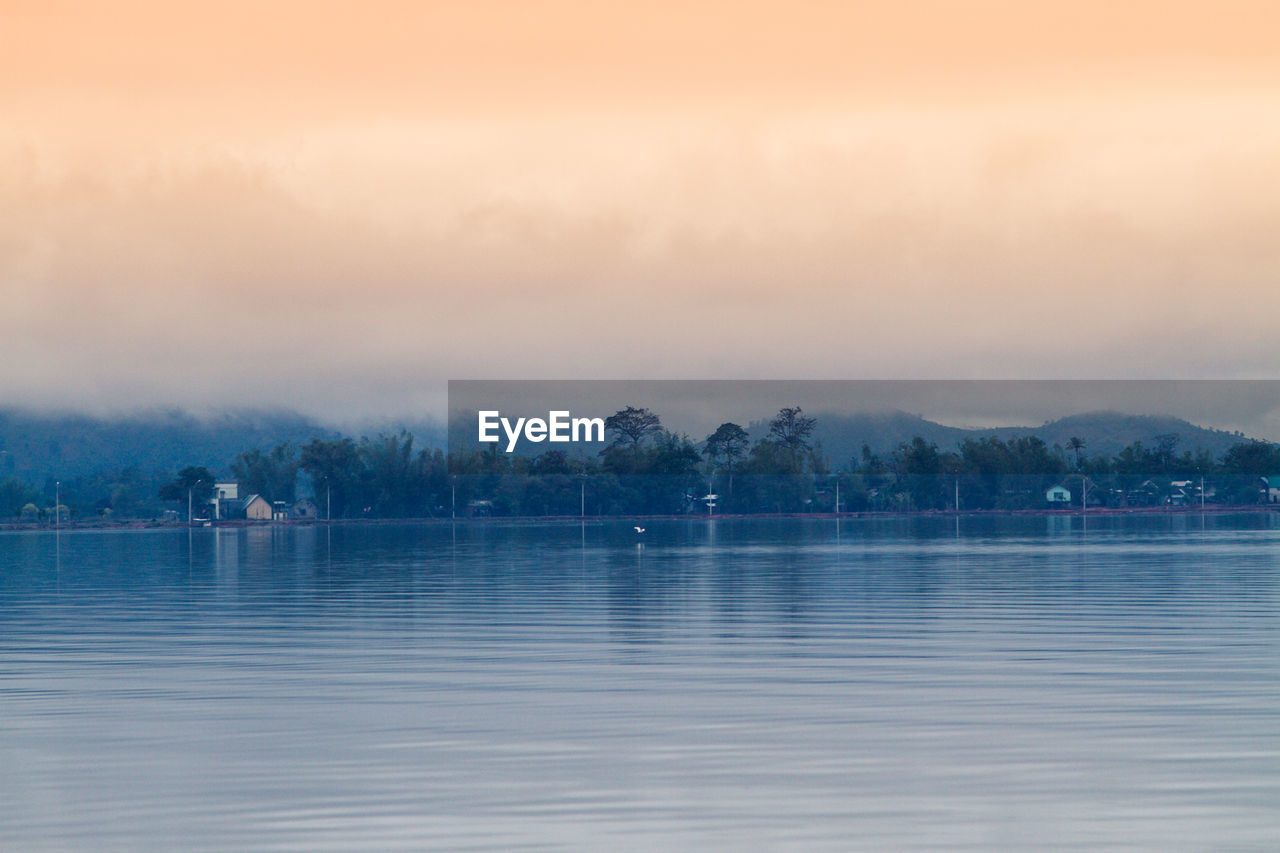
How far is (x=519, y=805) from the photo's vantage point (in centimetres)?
1379

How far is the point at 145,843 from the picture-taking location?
12.6 m

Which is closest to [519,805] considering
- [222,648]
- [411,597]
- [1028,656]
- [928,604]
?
[1028,656]

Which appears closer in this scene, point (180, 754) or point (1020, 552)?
point (180, 754)

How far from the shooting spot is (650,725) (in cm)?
1778

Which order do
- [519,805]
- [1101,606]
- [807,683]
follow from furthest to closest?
[1101,606] < [807,683] < [519,805]

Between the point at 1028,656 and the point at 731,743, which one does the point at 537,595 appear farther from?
the point at 731,743

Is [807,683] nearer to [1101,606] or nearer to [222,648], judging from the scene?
[222,648]

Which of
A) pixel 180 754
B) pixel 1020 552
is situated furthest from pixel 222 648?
pixel 1020 552

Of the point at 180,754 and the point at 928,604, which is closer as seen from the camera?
the point at 180,754

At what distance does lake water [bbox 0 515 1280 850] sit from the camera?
13062 millimetres

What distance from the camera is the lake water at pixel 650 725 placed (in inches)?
514

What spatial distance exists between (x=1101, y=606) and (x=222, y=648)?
66.4ft

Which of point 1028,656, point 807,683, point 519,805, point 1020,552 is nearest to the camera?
point 519,805

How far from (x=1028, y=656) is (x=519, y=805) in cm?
1316
